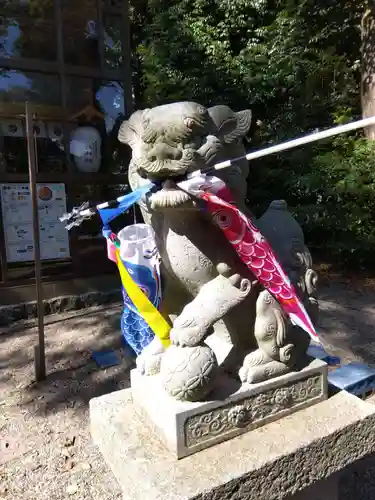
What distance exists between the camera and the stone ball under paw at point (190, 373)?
119cm

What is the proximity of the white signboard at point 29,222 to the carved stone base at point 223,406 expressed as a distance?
11.0ft

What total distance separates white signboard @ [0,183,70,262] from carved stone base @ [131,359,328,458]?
3350 millimetres

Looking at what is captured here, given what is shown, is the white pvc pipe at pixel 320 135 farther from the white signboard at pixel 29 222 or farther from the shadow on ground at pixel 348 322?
the white signboard at pixel 29 222

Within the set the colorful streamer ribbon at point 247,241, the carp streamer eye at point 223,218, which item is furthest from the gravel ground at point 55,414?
the carp streamer eye at point 223,218

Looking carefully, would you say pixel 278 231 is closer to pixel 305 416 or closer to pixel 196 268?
pixel 196 268

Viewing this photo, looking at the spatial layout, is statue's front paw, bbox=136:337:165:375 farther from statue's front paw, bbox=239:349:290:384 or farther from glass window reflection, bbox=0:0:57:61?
glass window reflection, bbox=0:0:57:61

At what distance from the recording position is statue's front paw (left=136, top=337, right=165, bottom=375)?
1456mm

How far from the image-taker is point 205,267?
4.19 feet

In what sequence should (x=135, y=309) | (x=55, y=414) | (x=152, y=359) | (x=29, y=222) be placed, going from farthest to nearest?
(x=29, y=222) < (x=55, y=414) < (x=135, y=309) < (x=152, y=359)

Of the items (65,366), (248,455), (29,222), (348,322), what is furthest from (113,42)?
(248,455)

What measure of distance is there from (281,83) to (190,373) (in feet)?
19.7

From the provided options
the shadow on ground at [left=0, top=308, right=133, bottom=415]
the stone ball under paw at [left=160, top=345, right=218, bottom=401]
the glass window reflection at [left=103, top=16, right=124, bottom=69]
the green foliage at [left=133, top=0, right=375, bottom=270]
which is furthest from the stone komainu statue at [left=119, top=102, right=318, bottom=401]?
the green foliage at [left=133, top=0, right=375, bottom=270]

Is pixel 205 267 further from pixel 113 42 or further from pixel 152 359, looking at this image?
pixel 113 42

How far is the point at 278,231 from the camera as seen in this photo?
144 centimetres
